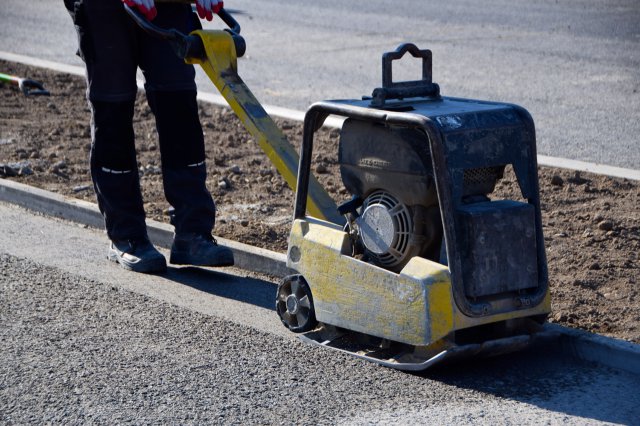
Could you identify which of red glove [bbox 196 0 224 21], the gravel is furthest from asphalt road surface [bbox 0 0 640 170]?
the gravel

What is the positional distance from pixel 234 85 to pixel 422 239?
1.36m

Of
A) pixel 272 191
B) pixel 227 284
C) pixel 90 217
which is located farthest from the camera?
pixel 272 191

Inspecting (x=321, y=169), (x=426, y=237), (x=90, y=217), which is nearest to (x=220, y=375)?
(x=426, y=237)

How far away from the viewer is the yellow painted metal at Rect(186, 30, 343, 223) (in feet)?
16.1

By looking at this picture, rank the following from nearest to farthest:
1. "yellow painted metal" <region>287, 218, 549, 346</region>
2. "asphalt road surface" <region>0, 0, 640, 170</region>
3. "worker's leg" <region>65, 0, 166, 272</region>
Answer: "yellow painted metal" <region>287, 218, 549, 346</region>, "worker's leg" <region>65, 0, 166, 272</region>, "asphalt road surface" <region>0, 0, 640, 170</region>

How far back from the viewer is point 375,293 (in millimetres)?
4441

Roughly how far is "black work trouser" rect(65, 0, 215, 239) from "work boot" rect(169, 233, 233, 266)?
0.18 ft

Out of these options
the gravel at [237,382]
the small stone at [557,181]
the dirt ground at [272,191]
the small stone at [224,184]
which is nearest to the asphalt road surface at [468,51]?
the small stone at [557,181]

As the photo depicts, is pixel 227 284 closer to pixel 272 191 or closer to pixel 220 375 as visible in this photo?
pixel 220 375

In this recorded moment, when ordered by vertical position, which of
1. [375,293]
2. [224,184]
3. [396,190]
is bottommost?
[224,184]

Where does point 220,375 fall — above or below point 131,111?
below

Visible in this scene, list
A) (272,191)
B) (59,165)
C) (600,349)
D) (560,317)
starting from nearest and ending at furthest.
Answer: (600,349) < (560,317) < (272,191) < (59,165)

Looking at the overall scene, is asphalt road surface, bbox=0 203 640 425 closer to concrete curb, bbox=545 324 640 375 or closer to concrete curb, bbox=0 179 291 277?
concrete curb, bbox=545 324 640 375

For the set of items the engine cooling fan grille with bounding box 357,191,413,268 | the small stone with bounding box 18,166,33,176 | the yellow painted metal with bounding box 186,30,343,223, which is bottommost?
the small stone with bounding box 18,166,33,176
